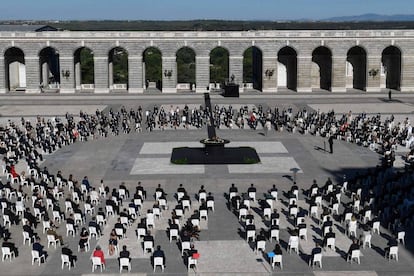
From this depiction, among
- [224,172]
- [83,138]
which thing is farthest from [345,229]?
[83,138]

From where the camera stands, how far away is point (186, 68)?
153000mm

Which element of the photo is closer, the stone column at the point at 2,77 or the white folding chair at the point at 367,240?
the white folding chair at the point at 367,240

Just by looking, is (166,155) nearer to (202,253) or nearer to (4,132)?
(4,132)

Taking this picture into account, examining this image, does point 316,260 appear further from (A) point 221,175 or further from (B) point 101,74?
(B) point 101,74

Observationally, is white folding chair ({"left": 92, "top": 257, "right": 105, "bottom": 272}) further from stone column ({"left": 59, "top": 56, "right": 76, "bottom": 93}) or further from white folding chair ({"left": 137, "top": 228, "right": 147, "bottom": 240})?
stone column ({"left": 59, "top": 56, "right": 76, "bottom": 93})

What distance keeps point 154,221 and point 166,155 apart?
15371 mm

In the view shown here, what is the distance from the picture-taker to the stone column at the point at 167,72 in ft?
268

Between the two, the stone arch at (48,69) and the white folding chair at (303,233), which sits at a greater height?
the stone arch at (48,69)

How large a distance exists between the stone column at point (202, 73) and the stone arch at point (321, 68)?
14490 mm

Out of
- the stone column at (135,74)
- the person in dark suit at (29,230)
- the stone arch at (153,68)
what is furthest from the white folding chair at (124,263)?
the stone arch at (153,68)

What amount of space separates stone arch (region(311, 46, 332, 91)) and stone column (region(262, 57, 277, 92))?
695 centimetres

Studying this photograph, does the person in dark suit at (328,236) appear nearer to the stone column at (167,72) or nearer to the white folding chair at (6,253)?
the white folding chair at (6,253)

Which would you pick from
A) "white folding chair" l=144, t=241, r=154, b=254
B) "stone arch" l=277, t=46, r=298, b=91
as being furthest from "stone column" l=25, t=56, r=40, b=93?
"white folding chair" l=144, t=241, r=154, b=254

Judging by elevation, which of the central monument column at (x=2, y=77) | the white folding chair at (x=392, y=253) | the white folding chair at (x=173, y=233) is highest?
the central monument column at (x=2, y=77)
